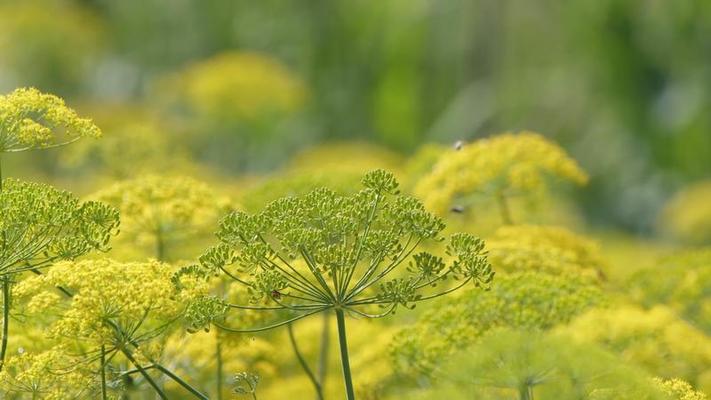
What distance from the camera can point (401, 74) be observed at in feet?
53.3

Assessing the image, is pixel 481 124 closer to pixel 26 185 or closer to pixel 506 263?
pixel 506 263

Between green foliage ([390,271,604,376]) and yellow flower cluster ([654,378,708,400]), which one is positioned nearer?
yellow flower cluster ([654,378,708,400])

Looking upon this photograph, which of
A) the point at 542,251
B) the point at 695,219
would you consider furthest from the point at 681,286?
the point at 695,219

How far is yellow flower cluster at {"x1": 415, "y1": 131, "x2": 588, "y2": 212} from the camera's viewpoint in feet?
11.5

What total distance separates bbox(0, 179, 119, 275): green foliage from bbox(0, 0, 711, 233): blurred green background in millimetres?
7113

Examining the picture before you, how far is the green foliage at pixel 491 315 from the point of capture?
2678 mm

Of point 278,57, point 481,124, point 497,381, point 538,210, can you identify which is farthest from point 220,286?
point 278,57

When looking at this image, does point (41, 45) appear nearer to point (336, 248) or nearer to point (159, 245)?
point (159, 245)

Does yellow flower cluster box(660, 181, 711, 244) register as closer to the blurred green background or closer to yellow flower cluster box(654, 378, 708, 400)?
the blurred green background

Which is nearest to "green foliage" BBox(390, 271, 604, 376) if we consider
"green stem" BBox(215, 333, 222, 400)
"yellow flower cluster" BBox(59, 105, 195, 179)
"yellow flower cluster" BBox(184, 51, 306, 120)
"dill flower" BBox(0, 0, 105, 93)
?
"green stem" BBox(215, 333, 222, 400)

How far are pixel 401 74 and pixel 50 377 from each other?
1413 cm

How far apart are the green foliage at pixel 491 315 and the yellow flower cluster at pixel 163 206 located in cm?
69

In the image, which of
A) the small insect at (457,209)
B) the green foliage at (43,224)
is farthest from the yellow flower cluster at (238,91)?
the green foliage at (43,224)

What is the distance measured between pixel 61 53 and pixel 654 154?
6986 millimetres
